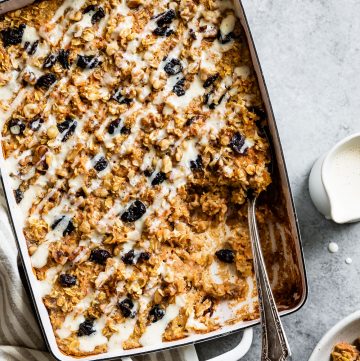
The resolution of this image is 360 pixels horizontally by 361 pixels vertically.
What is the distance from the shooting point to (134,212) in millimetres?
1889

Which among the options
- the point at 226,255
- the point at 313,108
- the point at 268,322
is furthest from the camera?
the point at 313,108

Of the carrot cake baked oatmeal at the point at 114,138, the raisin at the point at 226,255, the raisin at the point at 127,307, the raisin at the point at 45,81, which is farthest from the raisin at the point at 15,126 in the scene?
the raisin at the point at 226,255

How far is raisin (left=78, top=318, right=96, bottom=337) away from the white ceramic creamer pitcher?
0.81 m

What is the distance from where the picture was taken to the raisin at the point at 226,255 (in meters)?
1.94

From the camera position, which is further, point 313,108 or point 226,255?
point 313,108

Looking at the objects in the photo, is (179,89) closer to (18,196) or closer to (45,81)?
(45,81)

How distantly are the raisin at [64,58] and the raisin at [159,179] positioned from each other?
430 millimetres

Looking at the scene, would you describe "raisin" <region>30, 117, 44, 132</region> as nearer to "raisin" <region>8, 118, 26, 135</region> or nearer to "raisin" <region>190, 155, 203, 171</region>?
"raisin" <region>8, 118, 26, 135</region>

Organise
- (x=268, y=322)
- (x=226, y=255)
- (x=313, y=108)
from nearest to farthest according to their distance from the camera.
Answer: (x=268, y=322) → (x=226, y=255) → (x=313, y=108)

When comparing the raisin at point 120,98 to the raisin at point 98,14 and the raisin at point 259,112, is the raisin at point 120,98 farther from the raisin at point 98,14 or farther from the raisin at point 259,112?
the raisin at point 259,112

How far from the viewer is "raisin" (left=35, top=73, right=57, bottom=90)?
1880 millimetres

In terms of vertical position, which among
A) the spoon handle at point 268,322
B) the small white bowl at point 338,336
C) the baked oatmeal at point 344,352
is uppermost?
the spoon handle at point 268,322

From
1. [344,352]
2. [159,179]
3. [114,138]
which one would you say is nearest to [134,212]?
[159,179]

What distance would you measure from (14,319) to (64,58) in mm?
829
